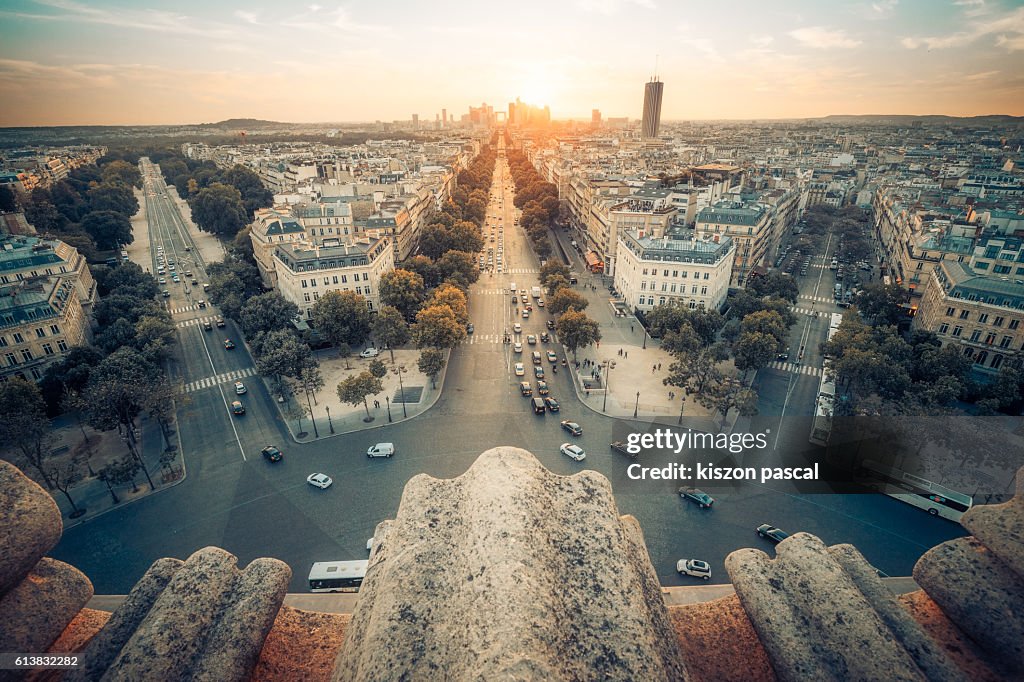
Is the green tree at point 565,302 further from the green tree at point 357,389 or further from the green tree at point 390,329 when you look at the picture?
the green tree at point 357,389

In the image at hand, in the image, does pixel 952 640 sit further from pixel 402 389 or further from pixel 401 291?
pixel 401 291

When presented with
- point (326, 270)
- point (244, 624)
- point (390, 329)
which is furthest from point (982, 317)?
point (326, 270)

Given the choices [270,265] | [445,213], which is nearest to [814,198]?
[445,213]

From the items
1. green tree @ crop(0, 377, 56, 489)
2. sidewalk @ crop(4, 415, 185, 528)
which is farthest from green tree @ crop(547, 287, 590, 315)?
green tree @ crop(0, 377, 56, 489)

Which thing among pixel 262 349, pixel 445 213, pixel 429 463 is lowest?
pixel 429 463

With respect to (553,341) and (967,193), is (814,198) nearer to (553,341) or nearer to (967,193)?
(967,193)

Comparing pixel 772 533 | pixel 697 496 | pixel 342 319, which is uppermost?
pixel 342 319
